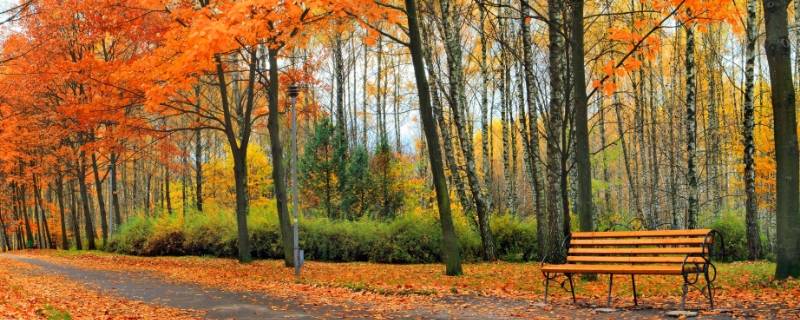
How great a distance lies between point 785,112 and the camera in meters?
7.84

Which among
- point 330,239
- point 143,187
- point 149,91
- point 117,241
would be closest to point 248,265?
point 330,239

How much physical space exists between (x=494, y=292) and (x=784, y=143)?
431cm

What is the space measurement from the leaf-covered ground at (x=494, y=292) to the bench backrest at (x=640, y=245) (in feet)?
1.83

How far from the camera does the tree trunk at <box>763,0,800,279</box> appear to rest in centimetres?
780

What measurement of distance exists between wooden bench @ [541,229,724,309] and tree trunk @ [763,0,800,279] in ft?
4.00

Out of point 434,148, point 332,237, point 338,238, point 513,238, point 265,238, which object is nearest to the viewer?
point 434,148

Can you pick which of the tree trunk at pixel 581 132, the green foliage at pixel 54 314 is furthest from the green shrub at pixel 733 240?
the green foliage at pixel 54 314

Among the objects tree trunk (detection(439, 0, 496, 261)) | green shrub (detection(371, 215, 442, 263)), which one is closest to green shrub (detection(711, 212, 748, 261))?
tree trunk (detection(439, 0, 496, 261))

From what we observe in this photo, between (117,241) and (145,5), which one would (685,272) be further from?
(117,241)

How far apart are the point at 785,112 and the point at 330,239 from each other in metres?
13.5

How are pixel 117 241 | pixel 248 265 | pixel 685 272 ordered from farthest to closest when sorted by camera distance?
1. pixel 117 241
2. pixel 248 265
3. pixel 685 272

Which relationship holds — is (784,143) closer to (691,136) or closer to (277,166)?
(691,136)

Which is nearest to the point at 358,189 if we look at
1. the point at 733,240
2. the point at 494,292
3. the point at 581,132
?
the point at 733,240

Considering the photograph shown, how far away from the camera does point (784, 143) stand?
7.87 metres
